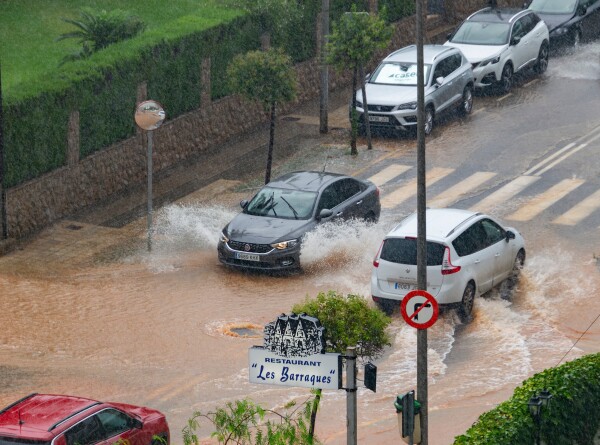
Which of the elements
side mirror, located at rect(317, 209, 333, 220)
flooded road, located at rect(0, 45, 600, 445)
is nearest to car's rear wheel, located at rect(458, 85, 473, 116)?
flooded road, located at rect(0, 45, 600, 445)

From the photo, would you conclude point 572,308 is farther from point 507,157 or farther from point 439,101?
point 439,101

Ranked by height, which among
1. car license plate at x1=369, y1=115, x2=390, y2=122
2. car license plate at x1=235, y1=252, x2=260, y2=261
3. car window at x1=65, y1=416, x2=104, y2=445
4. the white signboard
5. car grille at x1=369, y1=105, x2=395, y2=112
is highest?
the white signboard

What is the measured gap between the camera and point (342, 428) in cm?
1833

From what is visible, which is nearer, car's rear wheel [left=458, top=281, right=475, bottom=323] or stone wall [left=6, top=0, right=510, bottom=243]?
car's rear wheel [left=458, top=281, right=475, bottom=323]

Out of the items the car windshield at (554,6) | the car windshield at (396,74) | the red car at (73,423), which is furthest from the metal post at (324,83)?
the red car at (73,423)

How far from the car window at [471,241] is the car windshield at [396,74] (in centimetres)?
1016

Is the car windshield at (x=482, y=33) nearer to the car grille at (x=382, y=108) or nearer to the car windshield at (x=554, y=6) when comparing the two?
the car windshield at (x=554, y=6)

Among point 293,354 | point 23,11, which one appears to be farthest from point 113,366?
point 23,11

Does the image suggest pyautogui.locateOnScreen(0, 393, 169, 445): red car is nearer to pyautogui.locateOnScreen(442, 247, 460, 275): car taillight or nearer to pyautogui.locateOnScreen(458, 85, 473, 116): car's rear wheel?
pyautogui.locateOnScreen(442, 247, 460, 275): car taillight

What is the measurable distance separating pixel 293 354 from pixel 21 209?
1391 cm

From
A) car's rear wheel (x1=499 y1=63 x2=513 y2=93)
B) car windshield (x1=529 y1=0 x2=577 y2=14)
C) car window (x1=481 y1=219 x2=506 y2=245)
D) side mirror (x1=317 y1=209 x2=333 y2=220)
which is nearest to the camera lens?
A: car window (x1=481 y1=219 x2=506 y2=245)

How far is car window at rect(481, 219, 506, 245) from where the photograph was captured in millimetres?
23422

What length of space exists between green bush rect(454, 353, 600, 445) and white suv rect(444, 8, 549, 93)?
1855 cm

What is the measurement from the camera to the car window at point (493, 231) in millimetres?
23422
